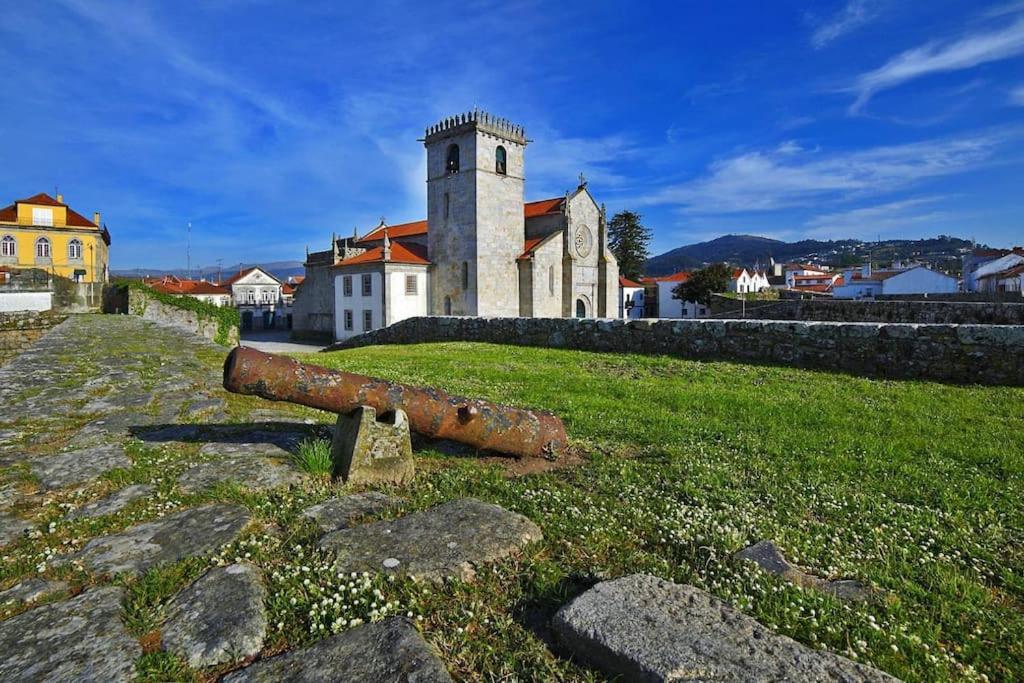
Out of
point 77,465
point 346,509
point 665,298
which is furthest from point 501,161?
point 665,298

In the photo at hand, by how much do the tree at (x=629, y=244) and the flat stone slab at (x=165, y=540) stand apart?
6826 cm

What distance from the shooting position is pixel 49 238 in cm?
4425

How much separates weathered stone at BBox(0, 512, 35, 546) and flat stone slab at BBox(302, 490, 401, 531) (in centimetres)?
121

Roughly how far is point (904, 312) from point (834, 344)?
792cm

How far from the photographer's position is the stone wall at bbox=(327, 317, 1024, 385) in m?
8.82

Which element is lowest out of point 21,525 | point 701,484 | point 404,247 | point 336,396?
point 701,484

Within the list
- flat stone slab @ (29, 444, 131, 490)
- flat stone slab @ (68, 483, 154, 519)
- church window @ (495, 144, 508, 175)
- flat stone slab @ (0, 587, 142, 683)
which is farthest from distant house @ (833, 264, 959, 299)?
flat stone slab @ (0, 587, 142, 683)

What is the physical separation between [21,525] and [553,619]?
250 cm

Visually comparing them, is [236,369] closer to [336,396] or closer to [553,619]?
[336,396]

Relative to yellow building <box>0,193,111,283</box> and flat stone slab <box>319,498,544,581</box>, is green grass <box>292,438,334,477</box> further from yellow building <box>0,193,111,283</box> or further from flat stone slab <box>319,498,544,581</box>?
yellow building <box>0,193,111,283</box>

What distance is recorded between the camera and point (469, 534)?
9.53ft

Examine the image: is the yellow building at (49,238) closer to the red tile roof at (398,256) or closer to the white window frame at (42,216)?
the white window frame at (42,216)

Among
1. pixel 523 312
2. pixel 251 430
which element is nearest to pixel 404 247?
pixel 523 312

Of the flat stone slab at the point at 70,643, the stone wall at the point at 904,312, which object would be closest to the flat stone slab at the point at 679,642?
the flat stone slab at the point at 70,643
